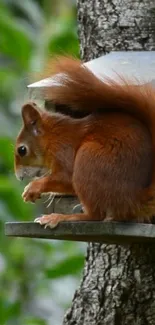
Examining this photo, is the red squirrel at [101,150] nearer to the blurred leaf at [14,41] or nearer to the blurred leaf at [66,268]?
the blurred leaf at [66,268]

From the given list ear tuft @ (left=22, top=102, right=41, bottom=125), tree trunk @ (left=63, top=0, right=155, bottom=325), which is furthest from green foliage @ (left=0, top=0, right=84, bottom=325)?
ear tuft @ (left=22, top=102, right=41, bottom=125)

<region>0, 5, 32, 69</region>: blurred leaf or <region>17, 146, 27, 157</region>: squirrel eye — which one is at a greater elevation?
<region>0, 5, 32, 69</region>: blurred leaf

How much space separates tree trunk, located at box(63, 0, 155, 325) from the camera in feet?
11.8

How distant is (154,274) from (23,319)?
74cm

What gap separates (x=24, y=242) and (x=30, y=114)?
1815mm

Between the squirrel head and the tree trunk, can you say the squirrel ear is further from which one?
the tree trunk

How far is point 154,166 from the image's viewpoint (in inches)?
117

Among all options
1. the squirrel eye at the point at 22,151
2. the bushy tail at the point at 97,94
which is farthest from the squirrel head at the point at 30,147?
the bushy tail at the point at 97,94

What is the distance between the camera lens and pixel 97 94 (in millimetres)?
2975

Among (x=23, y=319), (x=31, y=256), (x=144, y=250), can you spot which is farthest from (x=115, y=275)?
(x=31, y=256)

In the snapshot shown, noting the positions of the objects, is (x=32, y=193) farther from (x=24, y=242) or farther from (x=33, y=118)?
(x=24, y=242)

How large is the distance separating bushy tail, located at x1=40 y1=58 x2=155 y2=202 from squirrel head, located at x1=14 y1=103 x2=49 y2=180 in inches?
4.0

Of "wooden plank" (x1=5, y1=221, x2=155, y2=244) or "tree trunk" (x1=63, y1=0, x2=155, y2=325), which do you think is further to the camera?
"tree trunk" (x1=63, y1=0, x2=155, y2=325)

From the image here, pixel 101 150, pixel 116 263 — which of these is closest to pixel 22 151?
pixel 101 150
